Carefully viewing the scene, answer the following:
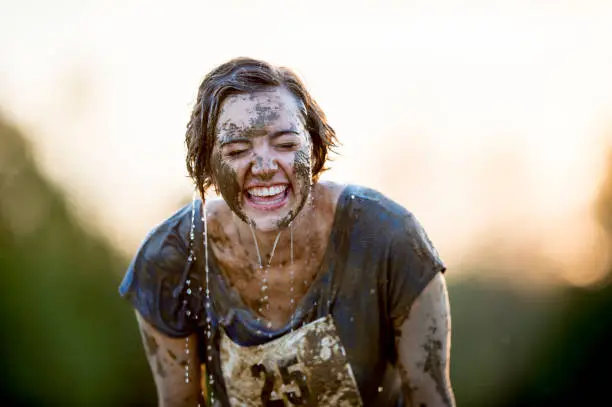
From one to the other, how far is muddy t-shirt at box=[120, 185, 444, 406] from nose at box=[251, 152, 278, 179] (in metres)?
0.39

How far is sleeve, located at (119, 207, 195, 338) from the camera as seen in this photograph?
3416 mm

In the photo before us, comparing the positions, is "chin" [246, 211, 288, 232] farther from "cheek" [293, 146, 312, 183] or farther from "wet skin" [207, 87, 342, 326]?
"cheek" [293, 146, 312, 183]

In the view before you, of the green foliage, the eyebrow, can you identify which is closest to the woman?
the eyebrow

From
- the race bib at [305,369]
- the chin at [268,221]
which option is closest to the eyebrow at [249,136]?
the chin at [268,221]

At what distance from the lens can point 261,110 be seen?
3.11 m

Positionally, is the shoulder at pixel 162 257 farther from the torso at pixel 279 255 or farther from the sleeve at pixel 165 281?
the torso at pixel 279 255

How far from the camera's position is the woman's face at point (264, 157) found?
10.1 ft

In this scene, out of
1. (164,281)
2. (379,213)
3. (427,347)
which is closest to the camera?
(427,347)

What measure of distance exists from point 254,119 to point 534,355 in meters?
11.7

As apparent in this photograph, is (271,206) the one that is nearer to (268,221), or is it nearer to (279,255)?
(268,221)

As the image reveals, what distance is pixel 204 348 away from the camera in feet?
11.5

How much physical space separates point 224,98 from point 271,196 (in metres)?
0.40

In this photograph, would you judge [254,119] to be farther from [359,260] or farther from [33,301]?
[33,301]

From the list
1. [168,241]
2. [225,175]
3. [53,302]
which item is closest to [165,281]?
[168,241]
